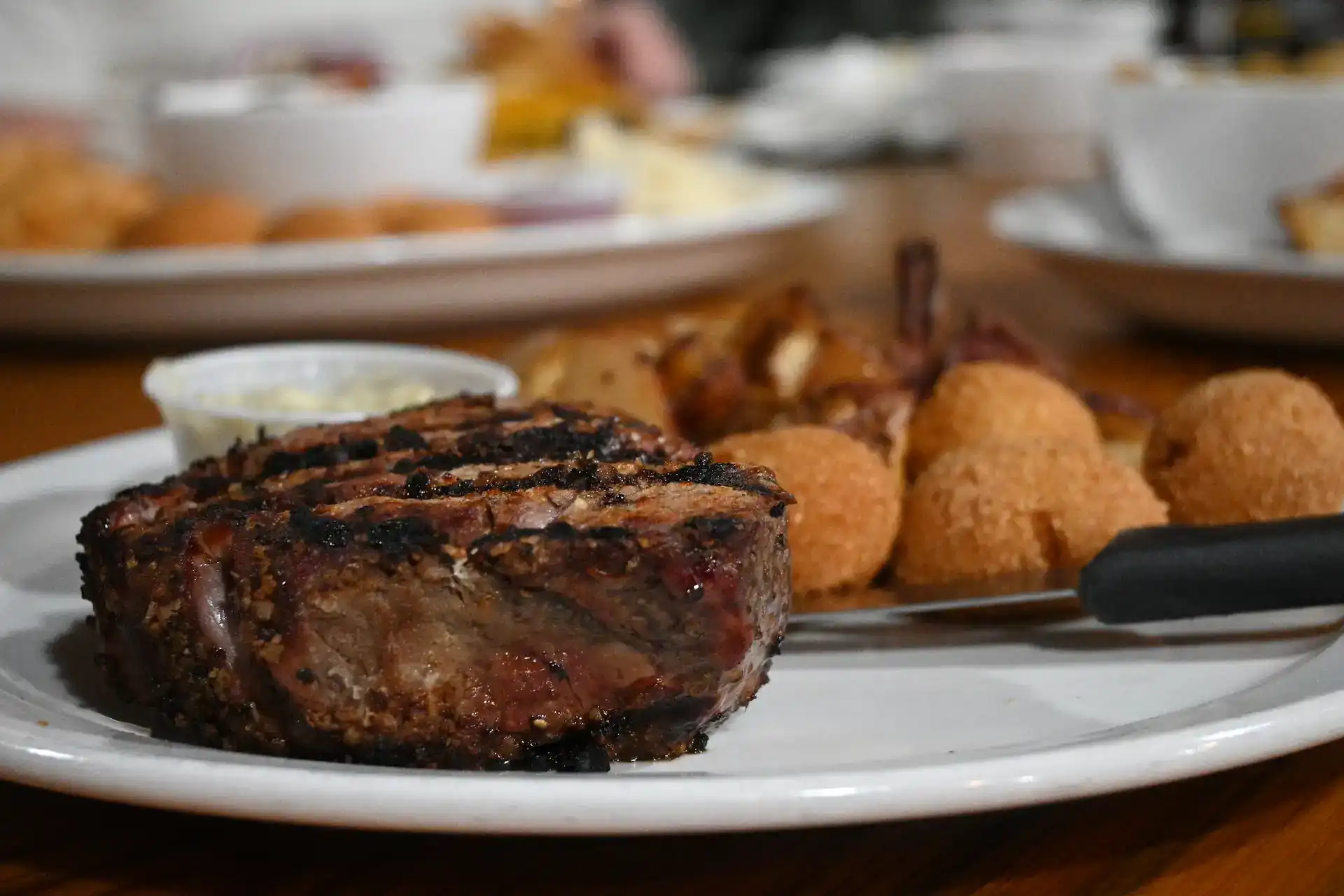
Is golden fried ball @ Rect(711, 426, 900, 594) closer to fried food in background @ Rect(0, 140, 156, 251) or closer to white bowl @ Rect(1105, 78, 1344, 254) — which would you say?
white bowl @ Rect(1105, 78, 1344, 254)

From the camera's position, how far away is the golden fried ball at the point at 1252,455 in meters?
1.14

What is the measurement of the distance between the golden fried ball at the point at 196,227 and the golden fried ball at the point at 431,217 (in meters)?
0.24

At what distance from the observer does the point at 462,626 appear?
79 cm

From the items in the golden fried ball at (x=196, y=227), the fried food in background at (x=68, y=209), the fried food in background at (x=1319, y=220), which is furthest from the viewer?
the fried food in background at (x=68, y=209)

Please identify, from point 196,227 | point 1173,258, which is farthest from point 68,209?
point 1173,258

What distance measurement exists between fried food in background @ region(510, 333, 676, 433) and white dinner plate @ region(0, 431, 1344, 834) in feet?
1.36

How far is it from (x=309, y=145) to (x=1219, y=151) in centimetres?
174

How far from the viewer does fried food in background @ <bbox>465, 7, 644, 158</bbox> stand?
4309 millimetres

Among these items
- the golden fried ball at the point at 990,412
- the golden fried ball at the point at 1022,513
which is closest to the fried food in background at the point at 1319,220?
the golden fried ball at the point at 990,412

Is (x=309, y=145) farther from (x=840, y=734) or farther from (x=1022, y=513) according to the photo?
(x=840, y=734)

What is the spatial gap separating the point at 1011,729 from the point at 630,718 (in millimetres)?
243

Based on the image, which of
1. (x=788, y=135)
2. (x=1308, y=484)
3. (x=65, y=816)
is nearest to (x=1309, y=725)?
(x=1308, y=484)

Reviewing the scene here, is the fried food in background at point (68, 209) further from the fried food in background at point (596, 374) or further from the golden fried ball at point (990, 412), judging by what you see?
the golden fried ball at point (990, 412)

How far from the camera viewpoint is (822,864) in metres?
0.75
